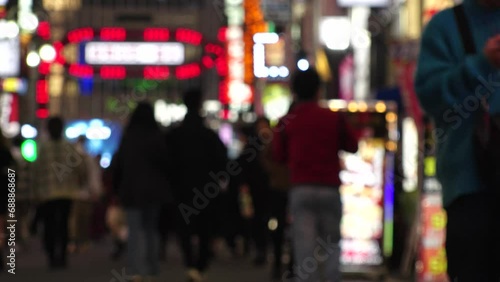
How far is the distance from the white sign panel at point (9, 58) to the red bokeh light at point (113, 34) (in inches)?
647

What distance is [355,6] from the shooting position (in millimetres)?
33062

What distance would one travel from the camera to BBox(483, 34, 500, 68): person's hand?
12.2ft

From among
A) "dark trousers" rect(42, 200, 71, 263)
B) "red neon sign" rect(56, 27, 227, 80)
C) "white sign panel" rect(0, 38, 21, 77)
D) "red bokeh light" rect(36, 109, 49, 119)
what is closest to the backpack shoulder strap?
"dark trousers" rect(42, 200, 71, 263)

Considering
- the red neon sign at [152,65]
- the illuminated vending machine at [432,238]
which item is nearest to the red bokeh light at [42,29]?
the red neon sign at [152,65]

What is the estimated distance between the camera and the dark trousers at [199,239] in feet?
42.3

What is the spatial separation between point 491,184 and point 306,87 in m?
5.39

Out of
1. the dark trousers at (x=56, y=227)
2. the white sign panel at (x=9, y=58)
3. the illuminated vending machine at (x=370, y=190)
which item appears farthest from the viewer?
the white sign panel at (x=9, y=58)

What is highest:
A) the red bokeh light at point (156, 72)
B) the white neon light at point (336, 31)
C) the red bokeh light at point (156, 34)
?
the red bokeh light at point (156, 34)

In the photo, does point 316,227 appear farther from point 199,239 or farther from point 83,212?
point 83,212

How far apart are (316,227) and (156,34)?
4676 cm

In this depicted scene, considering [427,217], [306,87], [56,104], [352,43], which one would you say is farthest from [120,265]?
[56,104]

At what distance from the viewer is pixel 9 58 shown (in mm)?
38156

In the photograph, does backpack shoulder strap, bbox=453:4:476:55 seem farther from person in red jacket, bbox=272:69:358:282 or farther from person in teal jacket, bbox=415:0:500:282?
person in red jacket, bbox=272:69:358:282

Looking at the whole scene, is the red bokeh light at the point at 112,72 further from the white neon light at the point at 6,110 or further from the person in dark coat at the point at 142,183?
the person in dark coat at the point at 142,183
